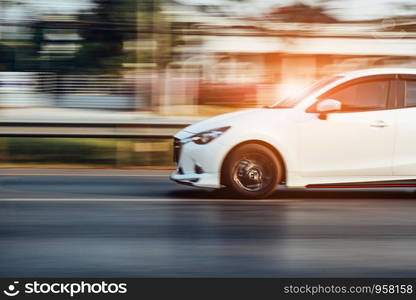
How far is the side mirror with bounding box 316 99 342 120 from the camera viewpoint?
887 cm

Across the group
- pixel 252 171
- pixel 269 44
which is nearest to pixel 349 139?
pixel 252 171

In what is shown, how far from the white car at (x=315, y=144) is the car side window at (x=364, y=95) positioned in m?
0.01

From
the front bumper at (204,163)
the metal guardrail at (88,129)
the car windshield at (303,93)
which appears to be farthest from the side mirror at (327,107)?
the metal guardrail at (88,129)

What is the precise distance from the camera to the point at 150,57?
15.9 meters

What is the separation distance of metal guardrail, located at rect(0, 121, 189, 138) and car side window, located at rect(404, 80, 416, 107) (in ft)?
16.0

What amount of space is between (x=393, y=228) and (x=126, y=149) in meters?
7.28

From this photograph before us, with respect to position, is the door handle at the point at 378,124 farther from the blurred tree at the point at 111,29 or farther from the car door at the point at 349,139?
the blurred tree at the point at 111,29

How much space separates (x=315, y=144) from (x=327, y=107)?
43 cm

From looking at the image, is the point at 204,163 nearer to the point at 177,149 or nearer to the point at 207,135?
the point at 207,135

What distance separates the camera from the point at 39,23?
1700cm

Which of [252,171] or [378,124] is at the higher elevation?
[378,124]

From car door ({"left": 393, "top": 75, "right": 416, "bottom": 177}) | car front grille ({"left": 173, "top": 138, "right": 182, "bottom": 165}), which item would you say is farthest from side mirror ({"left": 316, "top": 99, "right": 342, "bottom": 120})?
car front grille ({"left": 173, "top": 138, "right": 182, "bottom": 165})

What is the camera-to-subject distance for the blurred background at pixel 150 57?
1424cm

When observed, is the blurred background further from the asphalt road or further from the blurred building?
the asphalt road
